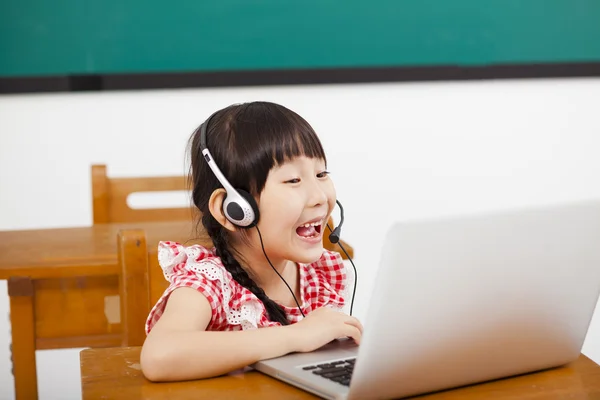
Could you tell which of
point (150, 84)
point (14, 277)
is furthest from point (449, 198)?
point (14, 277)

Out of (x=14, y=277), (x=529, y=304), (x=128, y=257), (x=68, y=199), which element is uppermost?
(x=529, y=304)

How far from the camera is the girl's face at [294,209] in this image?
3.40 feet

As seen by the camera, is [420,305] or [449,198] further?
[449,198]

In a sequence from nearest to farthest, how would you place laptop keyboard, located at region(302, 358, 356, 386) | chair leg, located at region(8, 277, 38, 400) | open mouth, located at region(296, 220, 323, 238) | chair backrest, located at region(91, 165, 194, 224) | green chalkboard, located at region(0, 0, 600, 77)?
laptop keyboard, located at region(302, 358, 356, 386)
open mouth, located at region(296, 220, 323, 238)
chair leg, located at region(8, 277, 38, 400)
chair backrest, located at region(91, 165, 194, 224)
green chalkboard, located at region(0, 0, 600, 77)

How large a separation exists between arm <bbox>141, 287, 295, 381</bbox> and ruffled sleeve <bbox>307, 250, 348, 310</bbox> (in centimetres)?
27

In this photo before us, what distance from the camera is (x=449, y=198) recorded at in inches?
124

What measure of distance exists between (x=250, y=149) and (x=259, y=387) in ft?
1.09

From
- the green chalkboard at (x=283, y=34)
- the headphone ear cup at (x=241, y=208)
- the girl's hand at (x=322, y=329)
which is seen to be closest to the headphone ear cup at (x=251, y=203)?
the headphone ear cup at (x=241, y=208)

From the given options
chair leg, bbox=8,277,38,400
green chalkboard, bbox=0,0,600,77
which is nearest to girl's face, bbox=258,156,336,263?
chair leg, bbox=8,277,38,400

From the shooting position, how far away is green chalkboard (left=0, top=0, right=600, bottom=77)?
8.91 ft

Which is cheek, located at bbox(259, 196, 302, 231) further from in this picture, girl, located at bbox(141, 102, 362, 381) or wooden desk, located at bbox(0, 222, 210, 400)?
wooden desk, located at bbox(0, 222, 210, 400)

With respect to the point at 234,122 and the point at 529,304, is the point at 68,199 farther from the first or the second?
the point at 529,304

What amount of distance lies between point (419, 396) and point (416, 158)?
92.7 inches

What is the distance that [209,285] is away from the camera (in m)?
1.00
